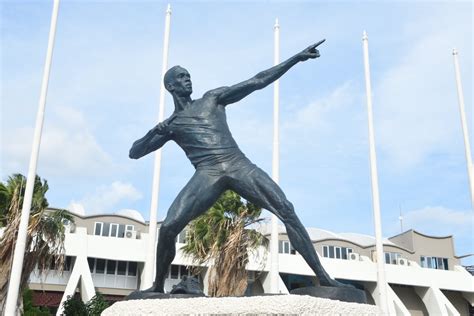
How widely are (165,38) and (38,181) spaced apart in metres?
6.65

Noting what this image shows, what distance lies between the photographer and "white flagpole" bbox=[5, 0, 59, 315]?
49.4 ft

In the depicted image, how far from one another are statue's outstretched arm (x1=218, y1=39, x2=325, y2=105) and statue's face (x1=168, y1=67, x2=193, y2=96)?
1.28ft

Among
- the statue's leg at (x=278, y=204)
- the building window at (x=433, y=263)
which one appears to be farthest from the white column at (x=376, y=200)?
the building window at (x=433, y=263)

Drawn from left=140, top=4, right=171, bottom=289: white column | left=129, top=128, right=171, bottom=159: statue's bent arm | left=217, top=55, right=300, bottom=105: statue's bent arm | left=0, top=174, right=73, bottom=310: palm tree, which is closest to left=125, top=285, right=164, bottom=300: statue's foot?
→ left=129, top=128, right=171, bottom=159: statue's bent arm

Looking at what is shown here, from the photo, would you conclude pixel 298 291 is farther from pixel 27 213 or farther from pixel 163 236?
pixel 27 213

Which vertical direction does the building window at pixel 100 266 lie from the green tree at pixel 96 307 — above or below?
above

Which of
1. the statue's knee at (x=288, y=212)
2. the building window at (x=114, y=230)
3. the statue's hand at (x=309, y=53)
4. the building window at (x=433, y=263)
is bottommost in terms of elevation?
the statue's knee at (x=288, y=212)

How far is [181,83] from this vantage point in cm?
643

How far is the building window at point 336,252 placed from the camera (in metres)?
35.7

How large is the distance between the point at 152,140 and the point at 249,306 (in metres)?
2.45

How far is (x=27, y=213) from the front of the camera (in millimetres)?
15789

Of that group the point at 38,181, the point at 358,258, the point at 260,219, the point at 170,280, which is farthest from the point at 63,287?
the point at 358,258

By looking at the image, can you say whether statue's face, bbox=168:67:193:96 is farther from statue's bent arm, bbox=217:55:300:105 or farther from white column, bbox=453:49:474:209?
white column, bbox=453:49:474:209

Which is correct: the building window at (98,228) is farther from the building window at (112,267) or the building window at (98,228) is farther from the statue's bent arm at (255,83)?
the statue's bent arm at (255,83)
